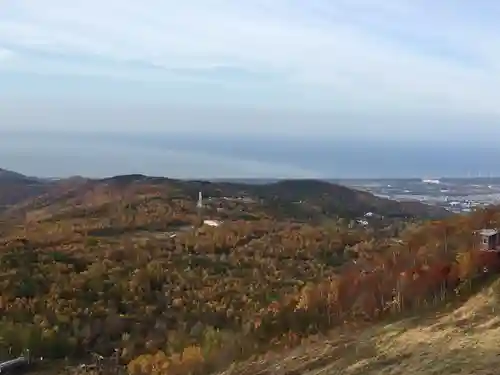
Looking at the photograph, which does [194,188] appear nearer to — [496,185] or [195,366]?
[195,366]

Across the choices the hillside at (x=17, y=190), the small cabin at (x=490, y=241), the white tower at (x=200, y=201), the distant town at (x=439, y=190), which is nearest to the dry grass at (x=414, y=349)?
the small cabin at (x=490, y=241)

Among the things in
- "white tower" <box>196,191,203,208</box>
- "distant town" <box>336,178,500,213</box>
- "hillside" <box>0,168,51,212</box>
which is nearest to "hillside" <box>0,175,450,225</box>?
"hillside" <box>0,168,51,212</box>

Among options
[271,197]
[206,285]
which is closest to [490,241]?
[206,285]

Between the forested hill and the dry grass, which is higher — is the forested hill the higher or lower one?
the higher one

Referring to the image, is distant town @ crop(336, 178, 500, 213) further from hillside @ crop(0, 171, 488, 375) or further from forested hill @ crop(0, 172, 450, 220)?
hillside @ crop(0, 171, 488, 375)

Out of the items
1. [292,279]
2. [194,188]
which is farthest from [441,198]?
[292,279]
